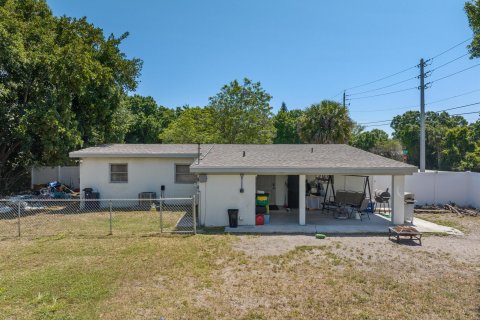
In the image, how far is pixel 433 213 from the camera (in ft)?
45.1

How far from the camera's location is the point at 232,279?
6238 mm

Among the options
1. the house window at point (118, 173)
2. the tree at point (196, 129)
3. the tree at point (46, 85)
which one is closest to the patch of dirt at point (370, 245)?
the house window at point (118, 173)

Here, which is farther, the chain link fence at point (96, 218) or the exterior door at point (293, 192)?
the exterior door at point (293, 192)

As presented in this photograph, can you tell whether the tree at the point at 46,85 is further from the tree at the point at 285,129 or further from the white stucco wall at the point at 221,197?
the tree at the point at 285,129

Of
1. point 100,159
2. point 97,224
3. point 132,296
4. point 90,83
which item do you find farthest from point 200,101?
A: point 132,296

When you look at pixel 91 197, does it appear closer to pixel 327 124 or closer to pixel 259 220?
pixel 259 220

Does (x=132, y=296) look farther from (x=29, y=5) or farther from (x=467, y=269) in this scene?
(x=29, y=5)

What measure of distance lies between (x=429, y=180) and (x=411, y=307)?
41.0 ft

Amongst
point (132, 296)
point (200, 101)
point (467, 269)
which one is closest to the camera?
point (132, 296)

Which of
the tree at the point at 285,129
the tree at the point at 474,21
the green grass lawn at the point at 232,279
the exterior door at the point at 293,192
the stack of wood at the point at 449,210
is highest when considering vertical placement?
the tree at the point at 285,129

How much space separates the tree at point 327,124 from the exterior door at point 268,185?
34.1 ft

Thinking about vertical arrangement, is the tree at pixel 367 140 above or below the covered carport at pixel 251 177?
above

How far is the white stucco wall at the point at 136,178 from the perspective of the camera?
1508cm

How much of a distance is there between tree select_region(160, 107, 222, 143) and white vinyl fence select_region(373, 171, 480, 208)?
18.5 metres
